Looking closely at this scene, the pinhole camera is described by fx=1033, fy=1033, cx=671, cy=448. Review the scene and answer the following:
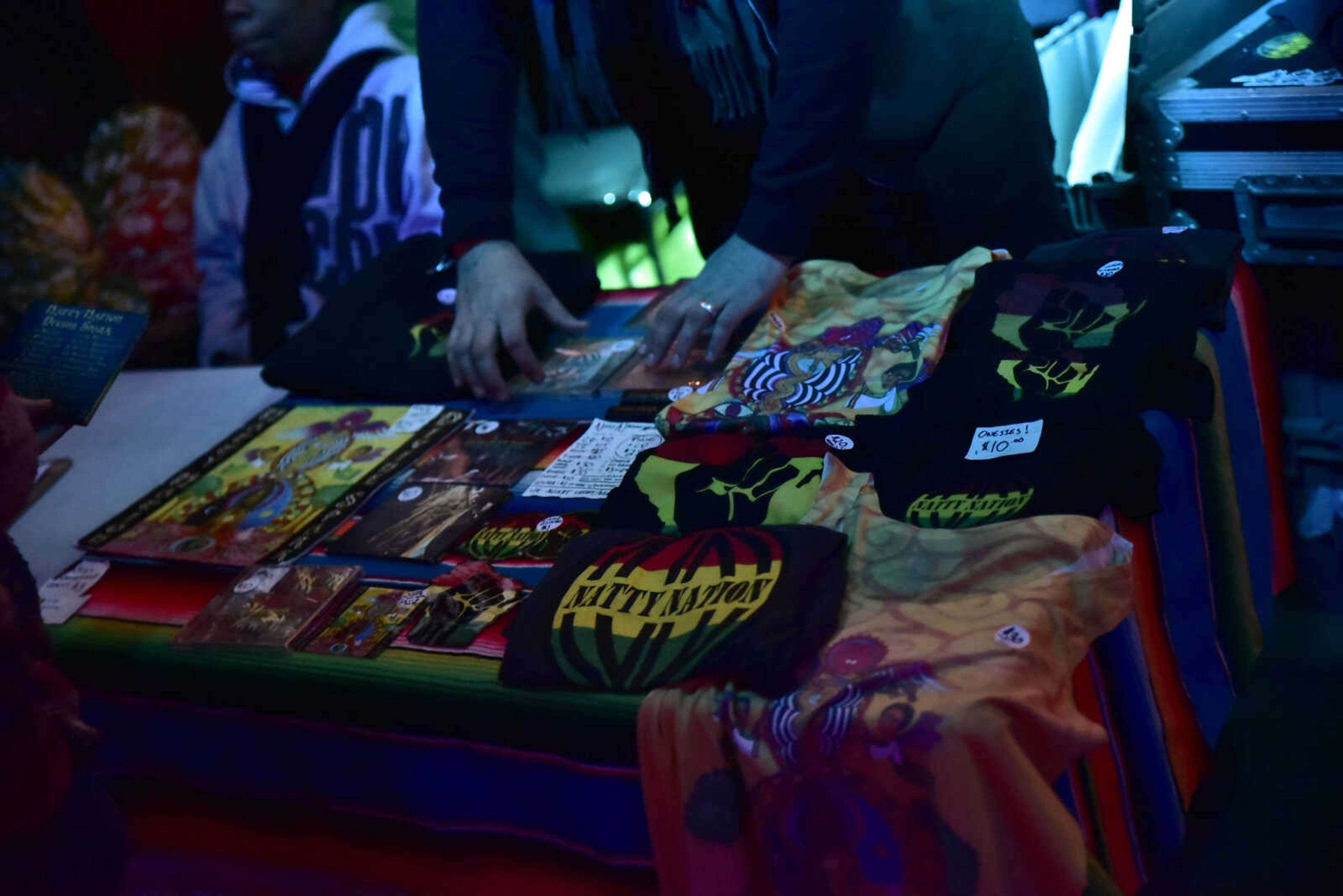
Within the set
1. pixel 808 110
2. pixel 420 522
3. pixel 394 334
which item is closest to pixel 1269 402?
pixel 808 110

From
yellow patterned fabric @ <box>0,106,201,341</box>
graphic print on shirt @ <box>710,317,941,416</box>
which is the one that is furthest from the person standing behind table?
yellow patterned fabric @ <box>0,106,201,341</box>

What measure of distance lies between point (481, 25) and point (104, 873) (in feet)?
3.63

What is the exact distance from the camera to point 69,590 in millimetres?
1112

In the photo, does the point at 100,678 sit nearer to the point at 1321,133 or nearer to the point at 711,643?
the point at 711,643

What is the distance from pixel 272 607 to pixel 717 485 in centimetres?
44

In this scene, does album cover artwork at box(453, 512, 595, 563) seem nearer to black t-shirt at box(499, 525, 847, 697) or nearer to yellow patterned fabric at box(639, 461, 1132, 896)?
black t-shirt at box(499, 525, 847, 697)

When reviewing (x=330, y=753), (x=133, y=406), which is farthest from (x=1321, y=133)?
(x=133, y=406)

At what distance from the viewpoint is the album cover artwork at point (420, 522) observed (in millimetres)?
1036

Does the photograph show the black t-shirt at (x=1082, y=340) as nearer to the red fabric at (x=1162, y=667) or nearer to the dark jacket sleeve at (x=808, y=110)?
the red fabric at (x=1162, y=667)

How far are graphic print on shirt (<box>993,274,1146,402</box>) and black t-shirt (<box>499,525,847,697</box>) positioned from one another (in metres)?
0.28

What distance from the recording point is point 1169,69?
1467 mm

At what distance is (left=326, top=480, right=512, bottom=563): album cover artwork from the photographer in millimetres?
1036

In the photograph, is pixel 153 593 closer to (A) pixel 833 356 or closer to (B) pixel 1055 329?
(A) pixel 833 356

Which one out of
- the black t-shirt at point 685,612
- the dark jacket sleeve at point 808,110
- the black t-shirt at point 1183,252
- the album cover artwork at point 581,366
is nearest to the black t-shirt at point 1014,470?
the black t-shirt at point 685,612
